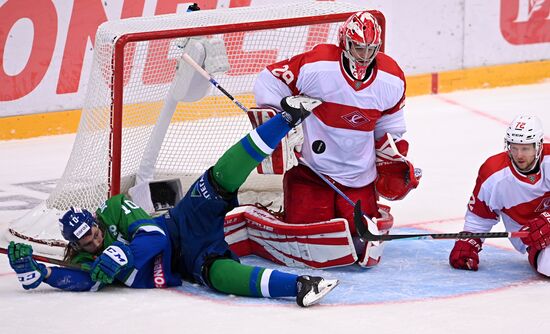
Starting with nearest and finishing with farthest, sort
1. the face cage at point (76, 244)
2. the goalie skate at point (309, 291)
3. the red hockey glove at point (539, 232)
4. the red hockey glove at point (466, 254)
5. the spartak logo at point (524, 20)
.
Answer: the goalie skate at point (309, 291) → the face cage at point (76, 244) → the red hockey glove at point (539, 232) → the red hockey glove at point (466, 254) → the spartak logo at point (524, 20)

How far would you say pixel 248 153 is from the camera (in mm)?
4332

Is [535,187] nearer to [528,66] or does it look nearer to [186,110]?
[186,110]

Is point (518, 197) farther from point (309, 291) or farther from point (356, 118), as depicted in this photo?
point (309, 291)

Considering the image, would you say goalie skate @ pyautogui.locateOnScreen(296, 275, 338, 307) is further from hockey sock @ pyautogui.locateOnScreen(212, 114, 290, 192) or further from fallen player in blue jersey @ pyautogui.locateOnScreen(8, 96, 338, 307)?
hockey sock @ pyautogui.locateOnScreen(212, 114, 290, 192)

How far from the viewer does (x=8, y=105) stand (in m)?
7.25

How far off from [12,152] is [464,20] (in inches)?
127

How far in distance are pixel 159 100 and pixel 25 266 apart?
1.40 meters

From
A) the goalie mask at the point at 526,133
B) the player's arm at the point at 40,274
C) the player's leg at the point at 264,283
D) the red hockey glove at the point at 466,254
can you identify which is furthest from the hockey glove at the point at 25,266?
the goalie mask at the point at 526,133

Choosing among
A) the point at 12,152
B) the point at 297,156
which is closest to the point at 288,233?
the point at 297,156

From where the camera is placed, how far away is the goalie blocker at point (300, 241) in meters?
4.73

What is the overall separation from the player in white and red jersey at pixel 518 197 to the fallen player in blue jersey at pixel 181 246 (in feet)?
2.37

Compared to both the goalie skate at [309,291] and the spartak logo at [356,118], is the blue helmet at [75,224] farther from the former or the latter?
the spartak logo at [356,118]

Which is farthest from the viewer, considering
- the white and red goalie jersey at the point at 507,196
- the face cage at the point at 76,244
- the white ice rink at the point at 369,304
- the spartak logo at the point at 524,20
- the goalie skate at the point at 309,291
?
the spartak logo at the point at 524,20

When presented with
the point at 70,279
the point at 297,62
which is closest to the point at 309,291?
the point at 70,279
